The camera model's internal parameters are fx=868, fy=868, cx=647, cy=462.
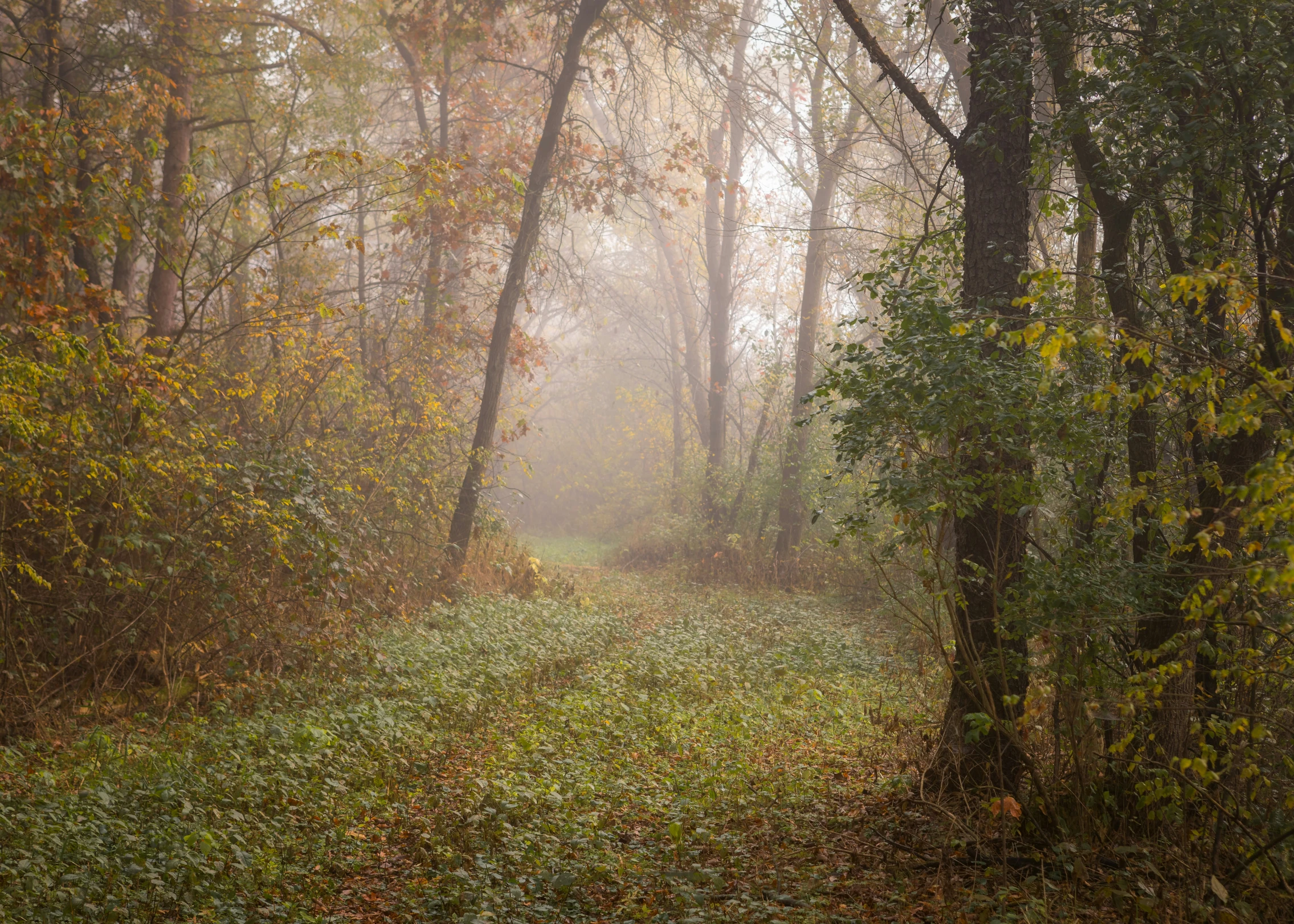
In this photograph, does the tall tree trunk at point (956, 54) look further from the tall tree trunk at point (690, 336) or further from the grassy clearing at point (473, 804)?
the tall tree trunk at point (690, 336)

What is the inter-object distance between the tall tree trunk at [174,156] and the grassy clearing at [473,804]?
5.44 m

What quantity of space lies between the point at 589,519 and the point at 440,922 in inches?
1094

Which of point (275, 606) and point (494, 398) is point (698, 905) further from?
point (494, 398)

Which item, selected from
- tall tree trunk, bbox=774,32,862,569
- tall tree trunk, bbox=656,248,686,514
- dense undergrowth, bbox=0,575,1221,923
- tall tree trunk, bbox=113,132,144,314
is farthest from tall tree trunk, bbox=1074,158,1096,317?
tall tree trunk, bbox=656,248,686,514

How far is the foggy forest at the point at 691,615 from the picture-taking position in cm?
446

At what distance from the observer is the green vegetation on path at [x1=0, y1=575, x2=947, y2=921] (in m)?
4.52

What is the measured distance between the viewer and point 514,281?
13273mm

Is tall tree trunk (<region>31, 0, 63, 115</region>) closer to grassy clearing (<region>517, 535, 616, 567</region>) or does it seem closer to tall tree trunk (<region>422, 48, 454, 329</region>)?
tall tree trunk (<region>422, 48, 454, 329</region>)

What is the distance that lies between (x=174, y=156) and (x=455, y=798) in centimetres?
989

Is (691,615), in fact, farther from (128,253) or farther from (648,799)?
(128,253)

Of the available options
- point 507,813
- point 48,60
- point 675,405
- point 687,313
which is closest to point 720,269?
point 687,313

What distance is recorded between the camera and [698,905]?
458 centimetres

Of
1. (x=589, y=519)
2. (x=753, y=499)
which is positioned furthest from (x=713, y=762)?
(x=589, y=519)

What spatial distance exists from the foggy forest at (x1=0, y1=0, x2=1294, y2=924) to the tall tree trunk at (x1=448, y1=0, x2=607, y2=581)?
0.08m
